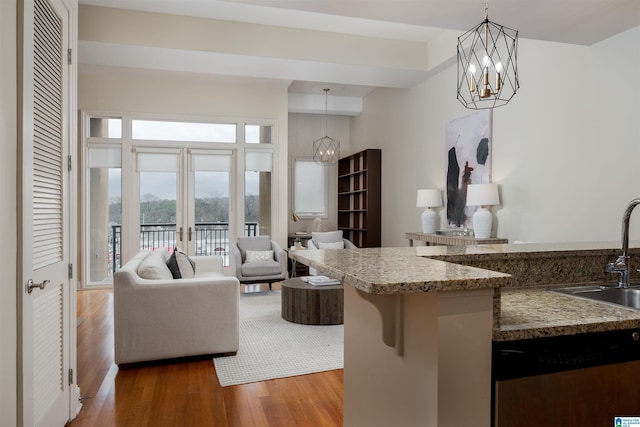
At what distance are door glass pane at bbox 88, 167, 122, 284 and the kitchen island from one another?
5538 mm

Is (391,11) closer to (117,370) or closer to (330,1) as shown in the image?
(330,1)

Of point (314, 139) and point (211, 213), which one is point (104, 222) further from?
point (314, 139)

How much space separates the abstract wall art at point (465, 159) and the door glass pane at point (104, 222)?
4743 millimetres

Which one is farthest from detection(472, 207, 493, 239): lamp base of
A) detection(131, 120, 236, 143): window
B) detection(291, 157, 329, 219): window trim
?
detection(291, 157, 329, 219): window trim

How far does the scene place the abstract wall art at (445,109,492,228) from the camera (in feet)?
15.3

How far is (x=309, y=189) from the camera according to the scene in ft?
27.8

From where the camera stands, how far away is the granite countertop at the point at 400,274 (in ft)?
3.61

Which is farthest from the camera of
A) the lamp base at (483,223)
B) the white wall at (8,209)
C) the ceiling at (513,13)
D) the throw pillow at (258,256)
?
the throw pillow at (258,256)

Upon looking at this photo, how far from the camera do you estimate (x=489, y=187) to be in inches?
168

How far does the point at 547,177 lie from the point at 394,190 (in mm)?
3097

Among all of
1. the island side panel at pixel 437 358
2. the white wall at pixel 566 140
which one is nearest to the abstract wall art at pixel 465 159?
the white wall at pixel 566 140

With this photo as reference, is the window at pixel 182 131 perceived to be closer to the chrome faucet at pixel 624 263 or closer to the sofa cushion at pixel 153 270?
the sofa cushion at pixel 153 270

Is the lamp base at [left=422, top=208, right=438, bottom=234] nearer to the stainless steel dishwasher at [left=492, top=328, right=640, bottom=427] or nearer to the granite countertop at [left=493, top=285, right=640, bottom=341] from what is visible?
the granite countertop at [left=493, top=285, right=640, bottom=341]

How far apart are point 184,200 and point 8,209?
5150mm
